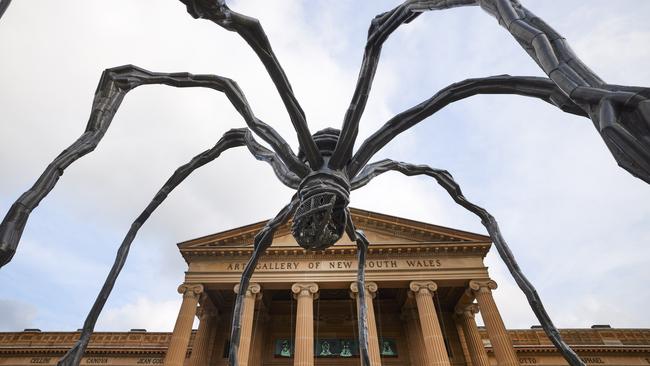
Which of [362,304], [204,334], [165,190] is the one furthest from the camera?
[204,334]

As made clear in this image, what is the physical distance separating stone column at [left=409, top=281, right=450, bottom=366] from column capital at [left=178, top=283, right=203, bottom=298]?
44.8 ft

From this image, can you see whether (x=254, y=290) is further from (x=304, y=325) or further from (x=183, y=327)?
(x=183, y=327)

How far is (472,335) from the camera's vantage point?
80.0 feet

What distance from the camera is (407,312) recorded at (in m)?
25.9

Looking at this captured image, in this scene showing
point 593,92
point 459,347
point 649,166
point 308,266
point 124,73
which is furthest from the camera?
point 459,347

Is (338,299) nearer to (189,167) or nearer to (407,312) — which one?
(407,312)

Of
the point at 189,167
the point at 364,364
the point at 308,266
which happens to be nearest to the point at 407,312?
the point at 308,266

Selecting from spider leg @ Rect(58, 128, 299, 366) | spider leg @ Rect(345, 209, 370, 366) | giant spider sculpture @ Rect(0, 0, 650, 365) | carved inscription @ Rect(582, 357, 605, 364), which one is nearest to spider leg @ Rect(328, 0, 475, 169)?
giant spider sculpture @ Rect(0, 0, 650, 365)

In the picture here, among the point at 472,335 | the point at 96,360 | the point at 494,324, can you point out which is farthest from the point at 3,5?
the point at 96,360

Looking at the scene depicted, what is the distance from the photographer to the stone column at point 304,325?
19.6 meters

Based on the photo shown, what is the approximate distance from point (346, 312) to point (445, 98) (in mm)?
25778

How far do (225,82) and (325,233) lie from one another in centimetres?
195

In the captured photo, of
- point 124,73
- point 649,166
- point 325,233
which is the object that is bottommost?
point 649,166

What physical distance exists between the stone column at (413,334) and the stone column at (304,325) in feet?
24.4
